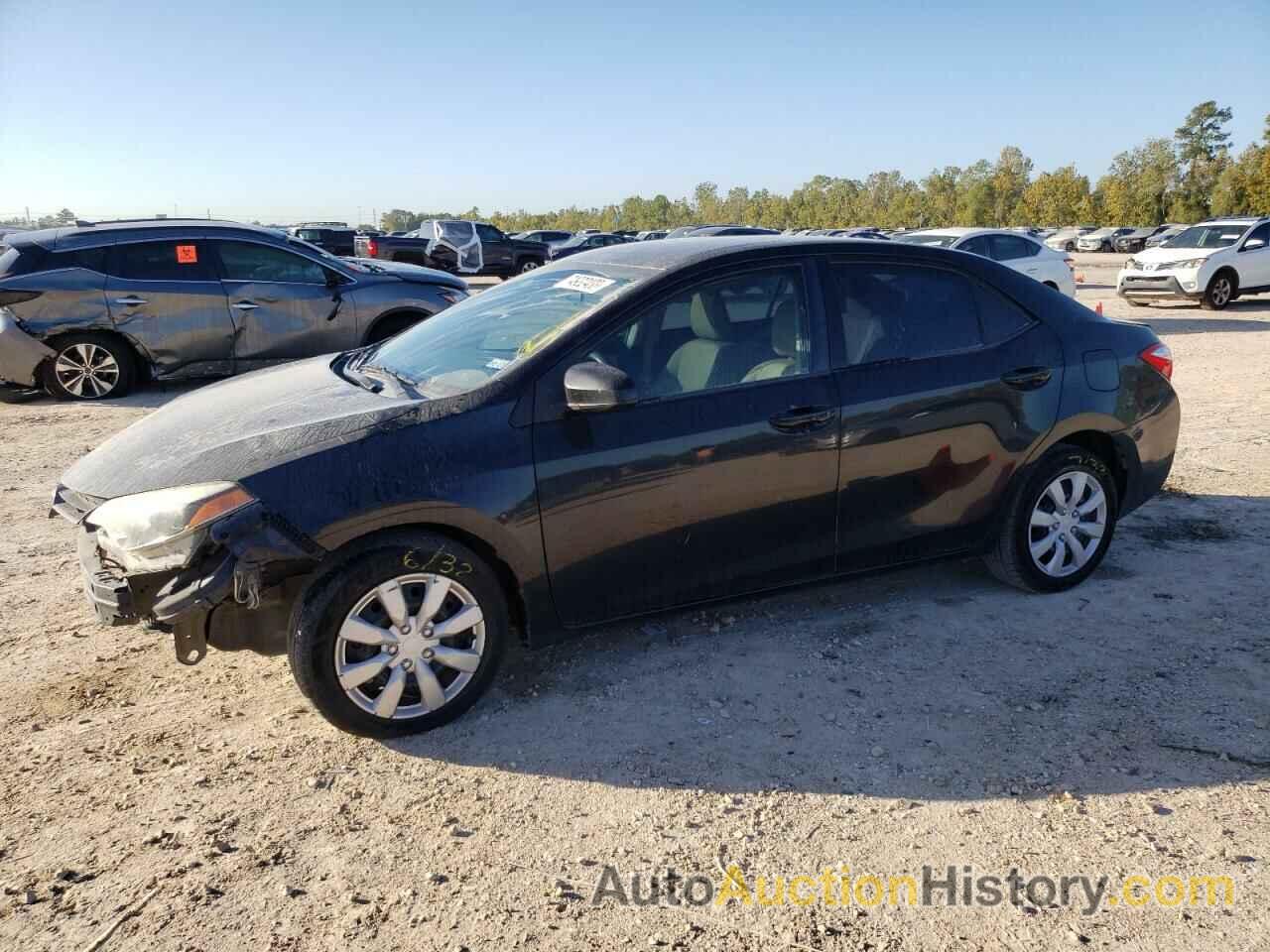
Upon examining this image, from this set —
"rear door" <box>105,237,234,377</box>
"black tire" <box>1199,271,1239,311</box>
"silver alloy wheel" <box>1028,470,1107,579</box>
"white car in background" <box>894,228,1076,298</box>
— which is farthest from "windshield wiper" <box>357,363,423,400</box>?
"black tire" <box>1199,271,1239,311</box>

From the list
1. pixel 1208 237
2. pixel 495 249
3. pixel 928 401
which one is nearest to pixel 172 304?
pixel 928 401

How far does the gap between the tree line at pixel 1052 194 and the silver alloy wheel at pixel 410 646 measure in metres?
72.2

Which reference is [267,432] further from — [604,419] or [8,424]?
[8,424]

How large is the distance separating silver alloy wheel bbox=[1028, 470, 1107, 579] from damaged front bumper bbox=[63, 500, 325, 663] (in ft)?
10.5

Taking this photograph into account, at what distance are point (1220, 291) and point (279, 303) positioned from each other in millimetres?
16513

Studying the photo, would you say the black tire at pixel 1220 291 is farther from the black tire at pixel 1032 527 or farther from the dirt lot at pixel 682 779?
the black tire at pixel 1032 527

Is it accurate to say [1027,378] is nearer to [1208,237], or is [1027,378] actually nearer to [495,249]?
[1208,237]

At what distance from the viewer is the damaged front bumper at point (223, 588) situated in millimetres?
3021

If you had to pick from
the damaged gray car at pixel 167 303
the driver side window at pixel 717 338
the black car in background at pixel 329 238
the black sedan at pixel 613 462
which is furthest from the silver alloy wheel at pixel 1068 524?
the black car in background at pixel 329 238

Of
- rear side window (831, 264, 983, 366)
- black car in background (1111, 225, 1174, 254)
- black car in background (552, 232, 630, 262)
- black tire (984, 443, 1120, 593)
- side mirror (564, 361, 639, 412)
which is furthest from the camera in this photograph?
black car in background (1111, 225, 1174, 254)

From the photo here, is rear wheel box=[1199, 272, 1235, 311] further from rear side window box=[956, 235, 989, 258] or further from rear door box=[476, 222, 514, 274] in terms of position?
rear door box=[476, 222, 514, 274]

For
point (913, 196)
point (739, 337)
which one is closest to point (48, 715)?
point (739, 337)

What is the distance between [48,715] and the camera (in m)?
3.49

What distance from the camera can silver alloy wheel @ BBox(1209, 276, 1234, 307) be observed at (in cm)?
1744
